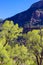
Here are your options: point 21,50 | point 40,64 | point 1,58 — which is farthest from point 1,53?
point 40,64

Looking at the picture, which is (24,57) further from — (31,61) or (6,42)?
(6,42)

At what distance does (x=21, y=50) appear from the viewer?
3988 cm

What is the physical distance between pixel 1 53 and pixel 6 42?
834cm

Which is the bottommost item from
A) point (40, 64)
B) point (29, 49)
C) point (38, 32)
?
point (40, 64)

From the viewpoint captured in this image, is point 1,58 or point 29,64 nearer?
point 1,58

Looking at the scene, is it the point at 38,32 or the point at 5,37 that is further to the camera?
the point at 38,32

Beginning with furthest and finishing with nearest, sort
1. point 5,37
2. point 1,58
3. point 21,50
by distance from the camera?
point 21,50 → point 5,37 → point 1,58

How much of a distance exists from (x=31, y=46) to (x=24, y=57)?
84.1 inches

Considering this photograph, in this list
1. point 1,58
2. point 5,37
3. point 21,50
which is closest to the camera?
point 1,58

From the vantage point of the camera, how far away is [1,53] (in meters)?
29.2

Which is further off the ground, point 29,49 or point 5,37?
point 5,37

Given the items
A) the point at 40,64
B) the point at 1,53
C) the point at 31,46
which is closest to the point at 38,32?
the point at 31,46

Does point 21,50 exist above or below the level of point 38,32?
below

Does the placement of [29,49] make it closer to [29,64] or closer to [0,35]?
[29,64]
